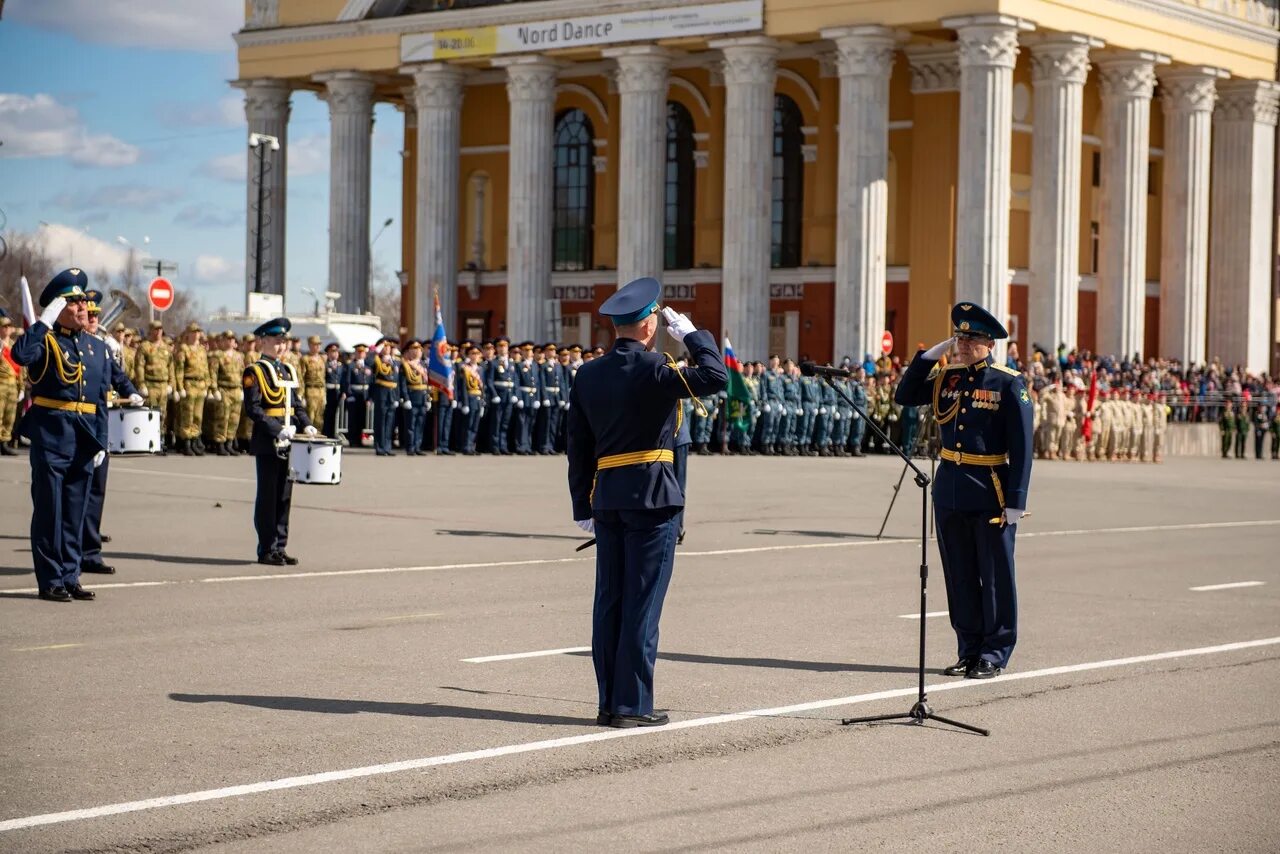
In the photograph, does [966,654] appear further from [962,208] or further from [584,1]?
[584,1]

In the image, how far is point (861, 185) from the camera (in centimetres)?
5116

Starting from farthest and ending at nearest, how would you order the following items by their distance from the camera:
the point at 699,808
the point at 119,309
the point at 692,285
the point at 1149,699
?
the point at 692,285, the point at 119,309, the point at 1149,699, the point at 699,808

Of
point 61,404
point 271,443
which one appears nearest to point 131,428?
point 271,443

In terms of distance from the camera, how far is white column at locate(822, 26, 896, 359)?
50.6m

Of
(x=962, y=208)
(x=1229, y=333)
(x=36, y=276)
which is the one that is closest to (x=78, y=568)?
(x=962, y=208)

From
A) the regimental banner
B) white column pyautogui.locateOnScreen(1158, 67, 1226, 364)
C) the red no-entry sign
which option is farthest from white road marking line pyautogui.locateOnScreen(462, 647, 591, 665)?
white column pyautogui.locateOnScreen(1158, 67, 1226, 364)

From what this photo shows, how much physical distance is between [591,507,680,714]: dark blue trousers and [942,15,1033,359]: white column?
40302 millimetres

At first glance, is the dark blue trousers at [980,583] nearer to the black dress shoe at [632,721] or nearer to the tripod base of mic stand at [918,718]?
the tripod base of mic stand at [918,718]

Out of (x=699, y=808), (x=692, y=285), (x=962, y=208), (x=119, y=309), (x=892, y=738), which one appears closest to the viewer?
(x=699, y=808)

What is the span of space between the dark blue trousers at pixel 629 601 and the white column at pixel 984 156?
132 ft

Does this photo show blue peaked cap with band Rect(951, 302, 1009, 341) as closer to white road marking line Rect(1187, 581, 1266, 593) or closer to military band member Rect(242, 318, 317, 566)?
white road marking line Rect(1187, 581, 1266, 593)

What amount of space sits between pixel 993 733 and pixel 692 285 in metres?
52.1

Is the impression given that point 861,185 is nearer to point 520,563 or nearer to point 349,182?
point 349,182

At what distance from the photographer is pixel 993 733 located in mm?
9375
